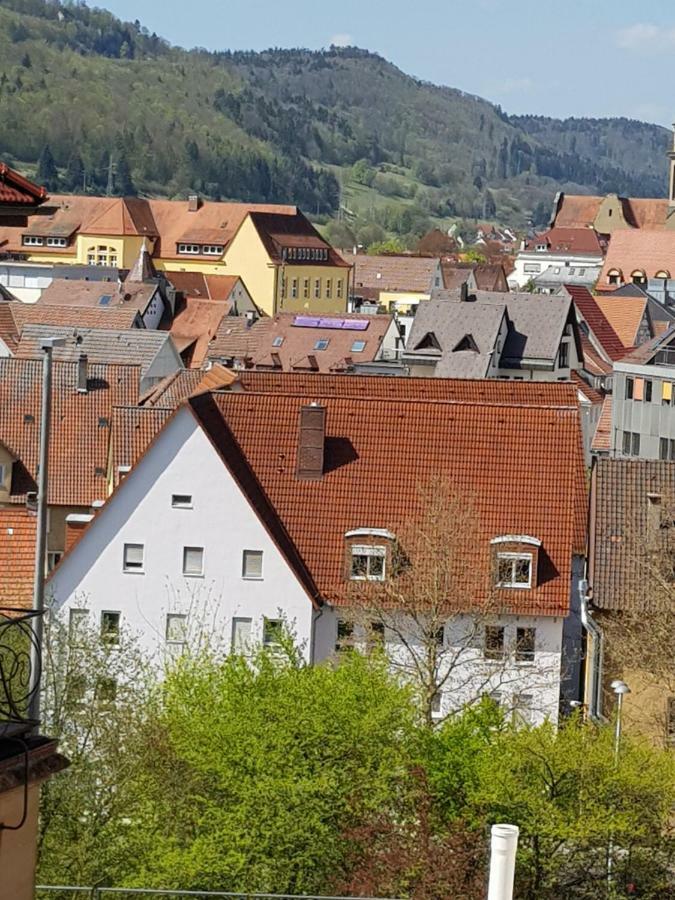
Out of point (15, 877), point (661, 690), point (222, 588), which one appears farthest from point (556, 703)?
point (15, 877)

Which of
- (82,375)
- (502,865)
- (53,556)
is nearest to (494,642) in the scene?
(53,556)

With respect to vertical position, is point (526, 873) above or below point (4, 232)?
below

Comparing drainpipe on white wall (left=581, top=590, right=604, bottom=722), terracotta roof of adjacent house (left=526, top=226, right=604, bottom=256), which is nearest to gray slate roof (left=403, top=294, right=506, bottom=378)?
drainpipe on white wall (left=581, top=590, right=604, bottom=722)

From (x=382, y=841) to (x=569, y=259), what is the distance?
160621 mm

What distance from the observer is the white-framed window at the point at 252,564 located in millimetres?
36625

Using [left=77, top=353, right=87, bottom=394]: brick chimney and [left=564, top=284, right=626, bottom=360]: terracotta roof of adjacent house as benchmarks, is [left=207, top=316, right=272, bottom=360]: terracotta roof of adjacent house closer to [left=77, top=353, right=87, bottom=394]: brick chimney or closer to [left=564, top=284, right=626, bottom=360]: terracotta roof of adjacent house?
[left=564, top=284, right=626, bottom=360]: terracotta roof of adjacent house

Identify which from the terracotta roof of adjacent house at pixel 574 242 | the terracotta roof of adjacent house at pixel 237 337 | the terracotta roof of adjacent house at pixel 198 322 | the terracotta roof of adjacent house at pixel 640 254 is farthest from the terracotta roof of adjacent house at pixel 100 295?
the terracotta roof of adjacent house at pixel 574 242

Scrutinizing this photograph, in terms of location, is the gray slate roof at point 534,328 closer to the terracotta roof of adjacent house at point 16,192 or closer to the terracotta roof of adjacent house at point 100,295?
the terracotta roof of adjacent house at point 100,295

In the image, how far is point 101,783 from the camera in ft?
83.1

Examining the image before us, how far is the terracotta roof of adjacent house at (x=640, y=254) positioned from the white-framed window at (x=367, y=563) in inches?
4205

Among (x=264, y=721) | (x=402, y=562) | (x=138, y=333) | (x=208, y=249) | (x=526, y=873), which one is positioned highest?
(x=208, y=249)

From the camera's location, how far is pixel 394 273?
156m

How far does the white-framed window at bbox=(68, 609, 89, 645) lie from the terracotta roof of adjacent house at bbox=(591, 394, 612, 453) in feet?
94.7

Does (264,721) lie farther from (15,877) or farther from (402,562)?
(15,877)
